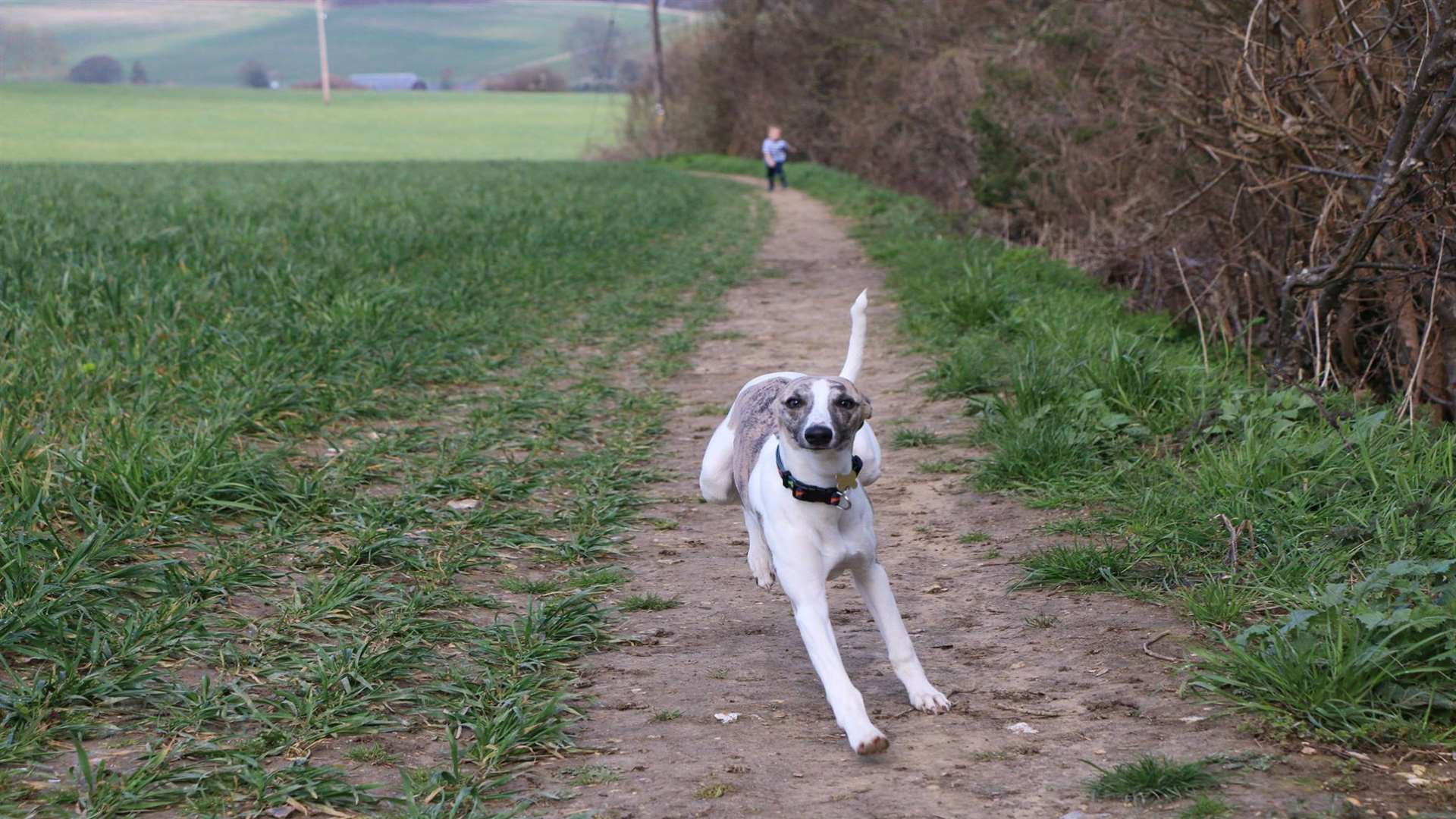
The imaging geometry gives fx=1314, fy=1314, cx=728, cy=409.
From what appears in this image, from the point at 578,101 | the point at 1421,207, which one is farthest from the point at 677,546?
the point at 578,101

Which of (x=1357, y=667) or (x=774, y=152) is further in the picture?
(x=774, y=152)

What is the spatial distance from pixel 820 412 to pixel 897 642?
0.73m

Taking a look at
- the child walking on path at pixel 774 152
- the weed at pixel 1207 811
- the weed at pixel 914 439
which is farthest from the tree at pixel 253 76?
the weed at pixel 1207 811

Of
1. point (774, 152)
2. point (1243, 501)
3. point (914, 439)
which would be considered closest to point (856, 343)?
point (1243, 501)

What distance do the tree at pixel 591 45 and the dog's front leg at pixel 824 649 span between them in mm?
70566

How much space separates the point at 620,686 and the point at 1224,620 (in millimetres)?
1943

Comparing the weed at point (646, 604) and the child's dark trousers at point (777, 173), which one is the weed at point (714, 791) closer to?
the weed at point (646, 604)

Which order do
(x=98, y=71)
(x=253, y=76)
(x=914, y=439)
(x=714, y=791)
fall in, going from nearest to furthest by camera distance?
(x=714, y=791), (x=914, y=439), (x=98, y=71), (x=253, y=76)

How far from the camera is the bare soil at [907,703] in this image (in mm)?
3238

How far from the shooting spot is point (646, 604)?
489 centimetres

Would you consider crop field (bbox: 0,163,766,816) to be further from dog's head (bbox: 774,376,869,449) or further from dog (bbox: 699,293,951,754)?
dog's head (bbox: 774,376,869,449)

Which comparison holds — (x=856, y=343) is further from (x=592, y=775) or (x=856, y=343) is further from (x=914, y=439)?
(x=914, y=439)

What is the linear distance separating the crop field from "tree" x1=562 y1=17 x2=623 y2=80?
2525 inches

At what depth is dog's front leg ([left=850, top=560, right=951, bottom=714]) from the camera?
152 inches
